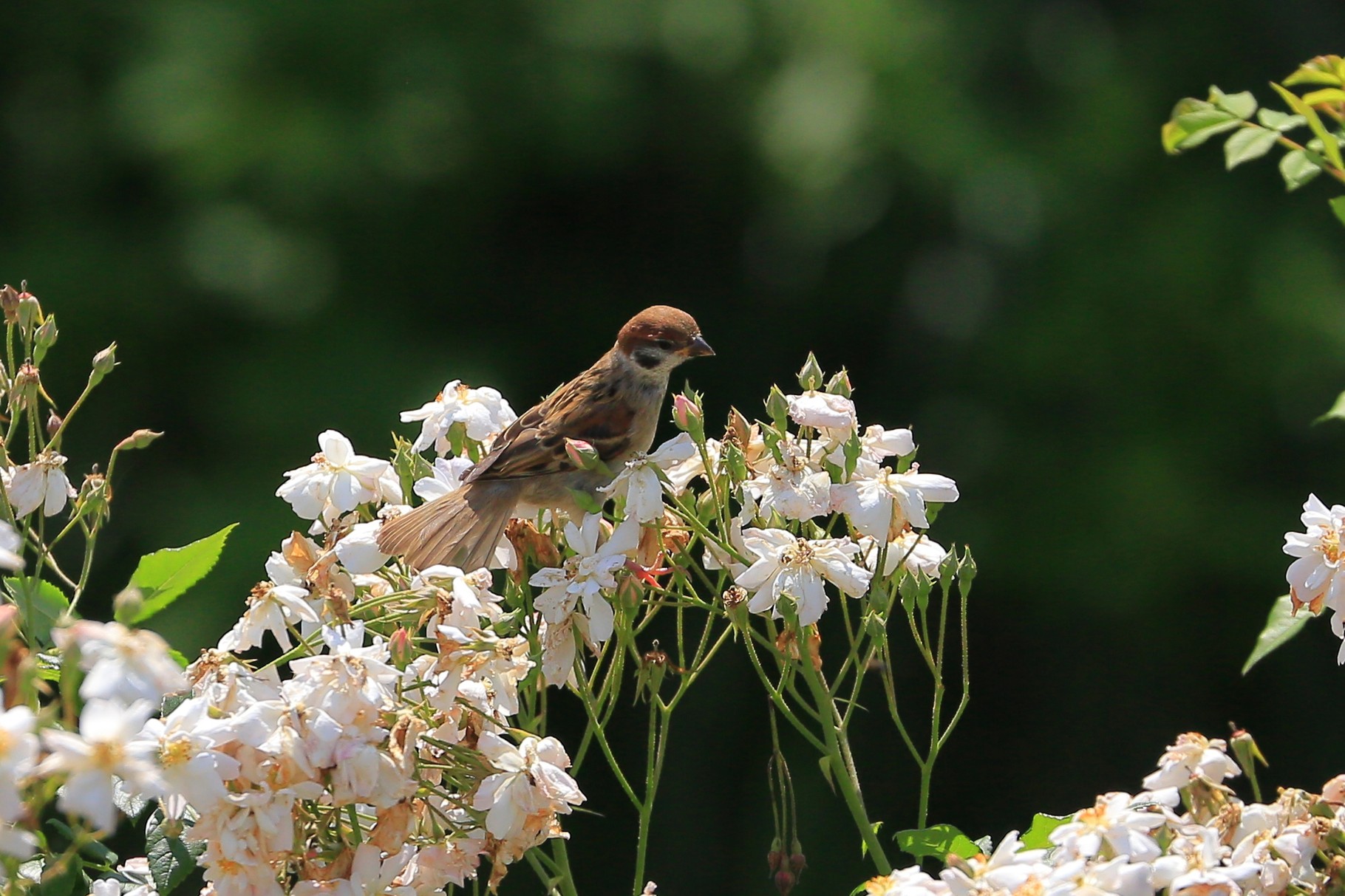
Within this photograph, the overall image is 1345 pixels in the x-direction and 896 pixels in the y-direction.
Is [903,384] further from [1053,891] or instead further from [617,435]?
[1053,891]

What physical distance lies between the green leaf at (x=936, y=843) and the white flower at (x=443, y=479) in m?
0.59

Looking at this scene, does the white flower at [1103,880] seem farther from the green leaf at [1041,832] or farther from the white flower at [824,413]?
the white flower at [824,413]

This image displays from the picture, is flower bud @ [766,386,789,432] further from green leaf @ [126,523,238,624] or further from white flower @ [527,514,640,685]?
green leaf @ [126,523,238,624]

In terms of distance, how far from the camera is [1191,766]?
111 cm

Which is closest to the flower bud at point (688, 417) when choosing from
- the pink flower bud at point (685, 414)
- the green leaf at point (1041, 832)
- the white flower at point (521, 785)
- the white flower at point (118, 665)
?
the pink flower bud at point (685, 414)

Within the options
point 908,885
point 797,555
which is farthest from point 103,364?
point 908,885

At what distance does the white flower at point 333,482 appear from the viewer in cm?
144

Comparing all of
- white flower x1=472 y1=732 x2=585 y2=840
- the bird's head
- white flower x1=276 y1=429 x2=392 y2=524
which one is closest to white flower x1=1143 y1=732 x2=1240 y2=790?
white flower x1=472 y1=732 x2=585 y2=840

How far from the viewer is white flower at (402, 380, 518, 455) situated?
5.14ft

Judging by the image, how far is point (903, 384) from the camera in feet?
16.9

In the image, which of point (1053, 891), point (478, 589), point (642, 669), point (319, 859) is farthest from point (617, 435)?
point (1053, 891)

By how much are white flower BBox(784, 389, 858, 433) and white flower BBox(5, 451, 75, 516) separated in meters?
0.66

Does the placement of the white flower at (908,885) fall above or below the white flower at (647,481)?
below

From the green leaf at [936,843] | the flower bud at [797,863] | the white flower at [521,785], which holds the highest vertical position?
the white flower at [521,785]
